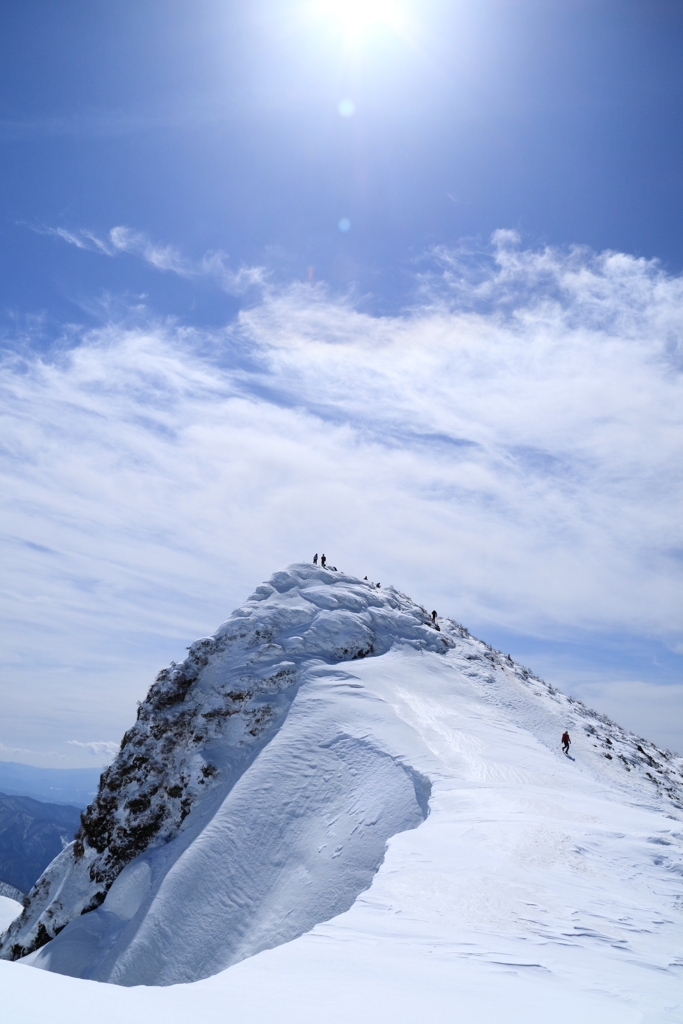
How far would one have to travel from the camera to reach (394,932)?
8547 millimetres

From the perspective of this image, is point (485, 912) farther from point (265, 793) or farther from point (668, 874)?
point (265, 793)

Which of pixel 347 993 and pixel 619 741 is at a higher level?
pixel 619 741

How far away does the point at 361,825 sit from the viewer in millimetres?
20203

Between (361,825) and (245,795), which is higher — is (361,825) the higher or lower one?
the higher one

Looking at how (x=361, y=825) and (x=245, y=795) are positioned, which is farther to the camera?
(x=245, y=795)

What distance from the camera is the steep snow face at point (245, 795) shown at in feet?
65.8

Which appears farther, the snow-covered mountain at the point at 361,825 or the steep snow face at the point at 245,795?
the steep snow face at the point at 245,795

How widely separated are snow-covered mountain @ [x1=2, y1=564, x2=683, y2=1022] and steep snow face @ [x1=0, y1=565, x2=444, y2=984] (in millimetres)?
96

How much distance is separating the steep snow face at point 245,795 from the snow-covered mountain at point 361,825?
0.10 m

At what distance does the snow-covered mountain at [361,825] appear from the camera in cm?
867

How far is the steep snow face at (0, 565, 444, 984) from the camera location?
20062 mm

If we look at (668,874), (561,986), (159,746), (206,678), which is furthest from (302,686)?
(561,986)

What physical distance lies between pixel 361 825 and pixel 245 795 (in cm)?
689

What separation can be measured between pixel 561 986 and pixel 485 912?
2640 millimetres
